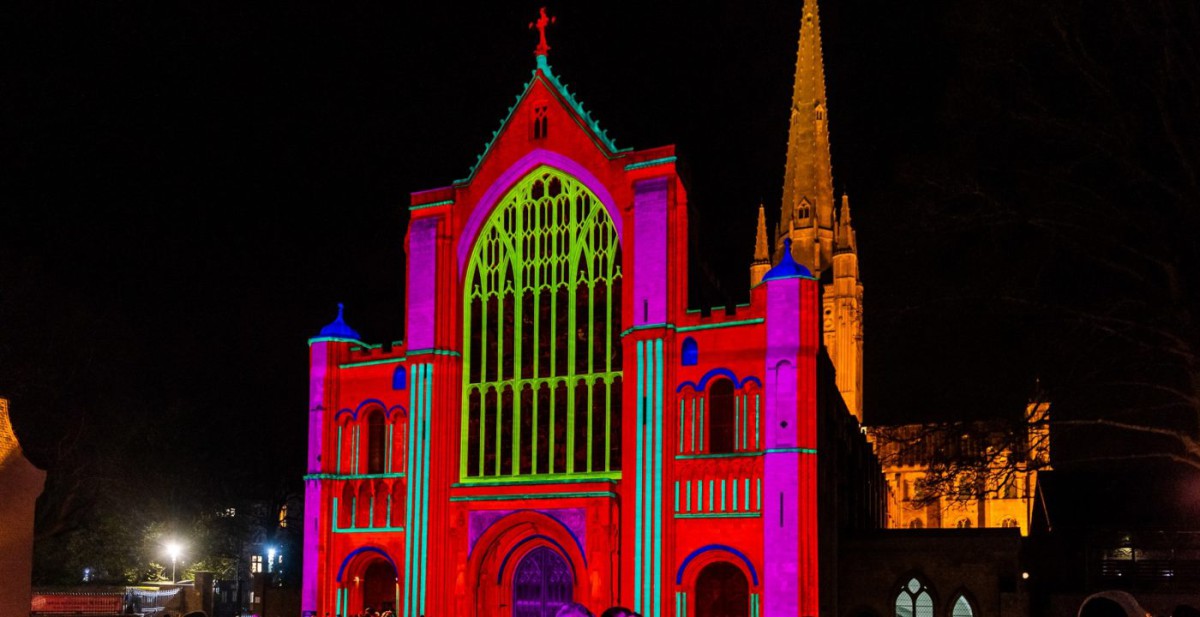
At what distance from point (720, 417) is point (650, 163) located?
681 centimetres

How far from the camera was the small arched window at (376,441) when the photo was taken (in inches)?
1391

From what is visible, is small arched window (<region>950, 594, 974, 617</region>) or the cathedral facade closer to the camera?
small arched window (<region>950, 594, 974, 617</region>)

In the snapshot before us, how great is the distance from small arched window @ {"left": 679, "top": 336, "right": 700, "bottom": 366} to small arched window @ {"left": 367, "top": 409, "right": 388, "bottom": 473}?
360 inches

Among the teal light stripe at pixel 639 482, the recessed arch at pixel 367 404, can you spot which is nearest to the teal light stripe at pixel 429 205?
the recessed arch at pixel 367 404

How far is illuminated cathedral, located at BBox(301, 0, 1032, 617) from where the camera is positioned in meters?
30.3

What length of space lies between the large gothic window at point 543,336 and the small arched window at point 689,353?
1.93 meters

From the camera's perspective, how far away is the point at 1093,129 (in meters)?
15.2

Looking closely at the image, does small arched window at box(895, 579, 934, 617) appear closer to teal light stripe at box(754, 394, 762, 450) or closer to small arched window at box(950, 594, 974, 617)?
small arched window at box(950, 594, 974, 617)

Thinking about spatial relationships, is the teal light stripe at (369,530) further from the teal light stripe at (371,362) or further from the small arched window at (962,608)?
the small arched window at (962,608)

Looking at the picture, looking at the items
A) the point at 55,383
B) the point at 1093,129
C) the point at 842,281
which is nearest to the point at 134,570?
the point at 55,383

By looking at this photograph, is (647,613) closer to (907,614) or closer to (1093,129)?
(907,614)

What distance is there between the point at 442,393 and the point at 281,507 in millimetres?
27959

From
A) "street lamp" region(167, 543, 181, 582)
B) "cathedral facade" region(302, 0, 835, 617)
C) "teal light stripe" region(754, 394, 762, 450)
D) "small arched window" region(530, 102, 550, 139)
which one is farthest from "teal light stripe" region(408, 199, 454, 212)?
"street lamp" region(167, 543, 181, 582)

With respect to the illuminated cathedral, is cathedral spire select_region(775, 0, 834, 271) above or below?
above
